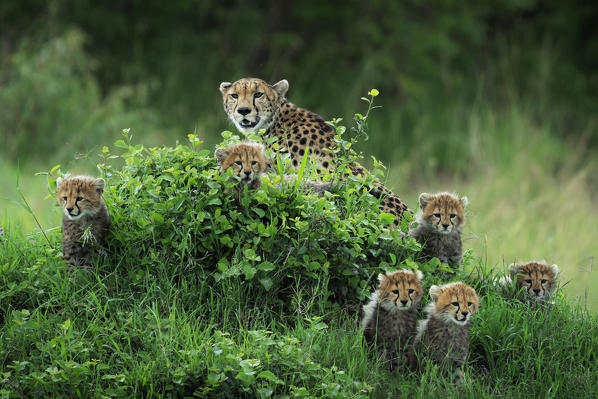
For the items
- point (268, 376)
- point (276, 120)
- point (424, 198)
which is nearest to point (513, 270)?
point (424, 198)

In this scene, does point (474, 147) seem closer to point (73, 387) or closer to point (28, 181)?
point (28, 181)

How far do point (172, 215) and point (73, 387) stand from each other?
1160 millimetres

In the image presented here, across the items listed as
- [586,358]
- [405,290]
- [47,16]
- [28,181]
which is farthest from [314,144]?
[47,16]

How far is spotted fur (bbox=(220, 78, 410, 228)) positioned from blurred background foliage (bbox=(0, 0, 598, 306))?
3.71 meters

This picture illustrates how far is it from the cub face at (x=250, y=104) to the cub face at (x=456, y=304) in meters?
2.32

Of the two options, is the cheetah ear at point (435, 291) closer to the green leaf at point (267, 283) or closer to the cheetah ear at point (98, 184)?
the green leaf at point (267, 283)

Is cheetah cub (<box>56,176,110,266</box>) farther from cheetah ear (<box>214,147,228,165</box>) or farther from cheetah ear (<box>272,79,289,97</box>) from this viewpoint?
Answer: cheetah ear (<box>272,79,289,97</box>)

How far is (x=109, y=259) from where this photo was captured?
4625 millimetres

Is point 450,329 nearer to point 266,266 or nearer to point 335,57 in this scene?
point 266,266

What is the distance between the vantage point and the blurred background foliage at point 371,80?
10.7m

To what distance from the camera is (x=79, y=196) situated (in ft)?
14.8

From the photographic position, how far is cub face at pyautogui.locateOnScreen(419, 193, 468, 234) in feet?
16.2

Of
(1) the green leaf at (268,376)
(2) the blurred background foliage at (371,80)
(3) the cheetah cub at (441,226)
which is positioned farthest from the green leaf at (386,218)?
(2) the blurred background foliage at (371,80)

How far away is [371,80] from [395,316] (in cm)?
983
